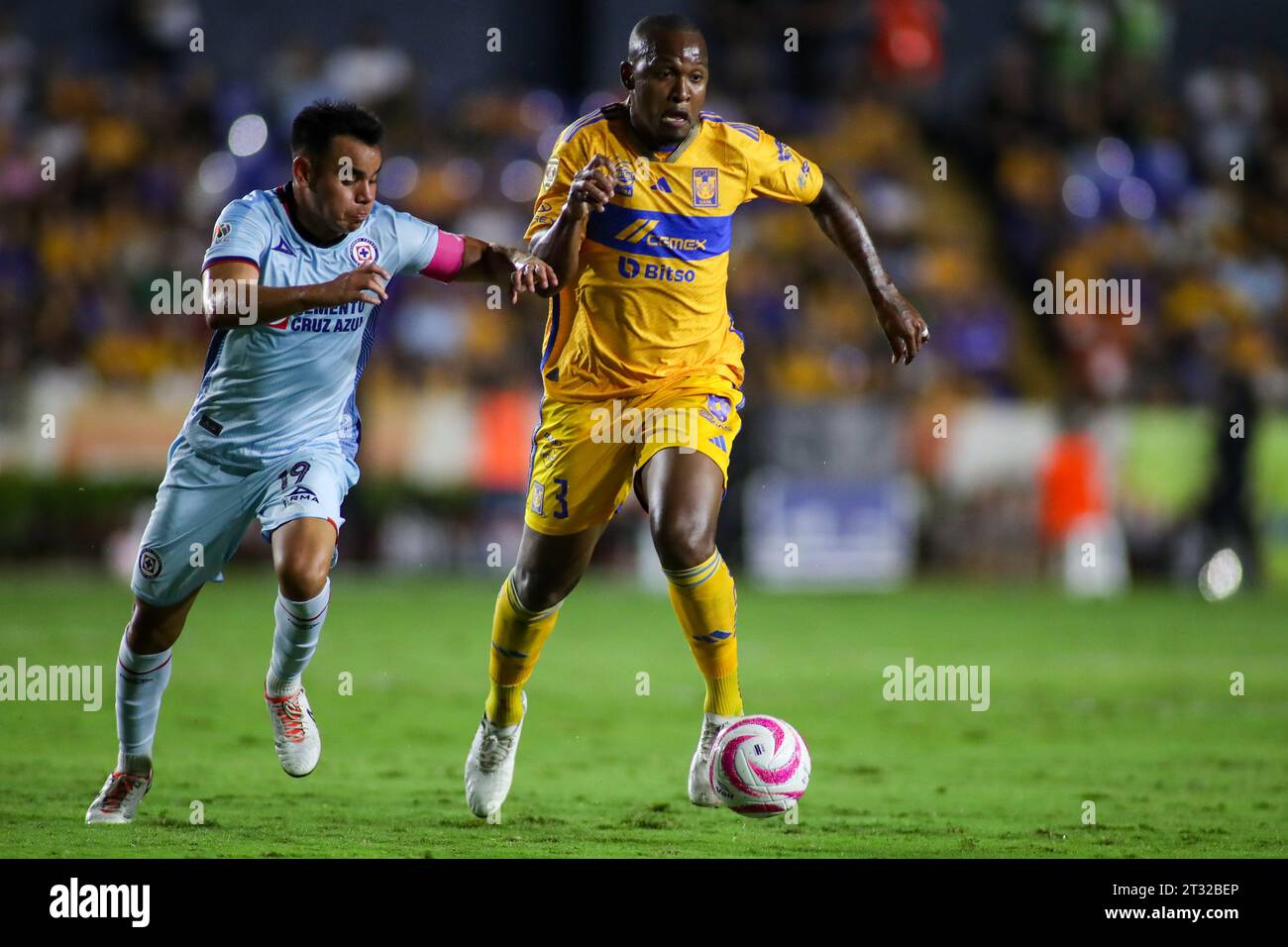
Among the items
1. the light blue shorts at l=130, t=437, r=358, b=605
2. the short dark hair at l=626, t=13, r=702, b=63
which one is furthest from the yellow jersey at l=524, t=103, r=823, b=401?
the light blue shorts at l=130, t=437, r=358, b=605

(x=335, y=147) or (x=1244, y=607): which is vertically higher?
(x=335, y=147)

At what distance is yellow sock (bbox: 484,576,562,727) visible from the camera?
666 cm

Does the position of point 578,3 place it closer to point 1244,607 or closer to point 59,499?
point 59,499

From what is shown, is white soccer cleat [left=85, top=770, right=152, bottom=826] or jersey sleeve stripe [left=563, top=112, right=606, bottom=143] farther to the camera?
jersey sleeve stripe [left=563, top=112, right=606, bottom=143]

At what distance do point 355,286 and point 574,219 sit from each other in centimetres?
82

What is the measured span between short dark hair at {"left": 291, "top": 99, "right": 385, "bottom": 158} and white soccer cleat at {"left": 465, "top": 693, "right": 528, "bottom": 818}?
2.25m

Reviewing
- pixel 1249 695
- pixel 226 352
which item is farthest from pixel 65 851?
pixel 1249 695

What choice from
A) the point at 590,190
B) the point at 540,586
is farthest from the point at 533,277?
the point at 540,586

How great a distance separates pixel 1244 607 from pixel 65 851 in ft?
38.4

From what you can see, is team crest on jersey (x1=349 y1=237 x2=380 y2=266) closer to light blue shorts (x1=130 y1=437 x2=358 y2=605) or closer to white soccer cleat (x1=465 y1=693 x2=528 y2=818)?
light blue shorts (x1=130 y1=437 x2=358 y2=605)

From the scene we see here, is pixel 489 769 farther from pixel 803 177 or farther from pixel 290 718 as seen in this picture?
pixel 803 177

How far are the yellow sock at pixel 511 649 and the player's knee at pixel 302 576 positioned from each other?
802 mm
